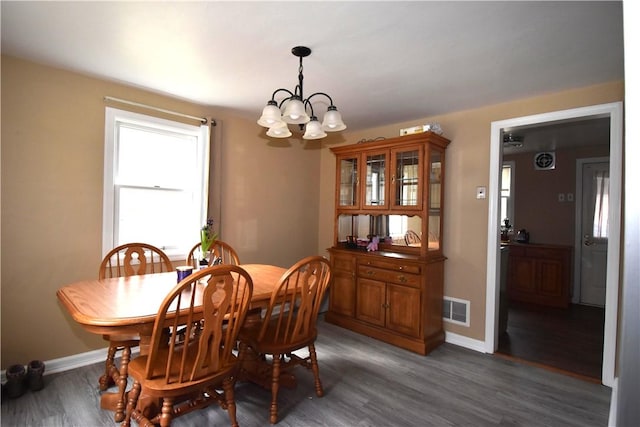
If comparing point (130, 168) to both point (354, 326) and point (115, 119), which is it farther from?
point (354, 326)

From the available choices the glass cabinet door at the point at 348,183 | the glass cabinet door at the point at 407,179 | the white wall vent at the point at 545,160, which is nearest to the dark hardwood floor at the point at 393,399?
the glass cabinet door at the point at 407,179

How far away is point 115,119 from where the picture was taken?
2797 millimetres

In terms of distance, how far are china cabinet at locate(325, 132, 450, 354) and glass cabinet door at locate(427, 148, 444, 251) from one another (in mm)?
10

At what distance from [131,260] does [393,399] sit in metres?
2.37

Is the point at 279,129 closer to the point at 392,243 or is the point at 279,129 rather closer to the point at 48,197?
the point at 48,197

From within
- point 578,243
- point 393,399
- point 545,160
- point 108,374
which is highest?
point 545,160

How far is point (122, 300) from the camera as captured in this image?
5.91 ft

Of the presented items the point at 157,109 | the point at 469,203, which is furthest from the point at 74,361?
the point at 469,203

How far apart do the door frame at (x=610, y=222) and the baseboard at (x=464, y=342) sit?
0.06 meters

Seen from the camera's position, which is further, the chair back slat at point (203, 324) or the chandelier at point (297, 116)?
the chandelier at point (297, 116)

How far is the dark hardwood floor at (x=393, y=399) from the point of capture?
6.68 ft

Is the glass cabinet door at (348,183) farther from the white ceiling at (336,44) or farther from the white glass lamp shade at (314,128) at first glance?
Result: the white glass lamp shade at (314,128)

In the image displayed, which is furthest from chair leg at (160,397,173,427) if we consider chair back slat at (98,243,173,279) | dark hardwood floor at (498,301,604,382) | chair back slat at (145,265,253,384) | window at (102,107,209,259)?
dark hardwood floor at (498,301,604,382)

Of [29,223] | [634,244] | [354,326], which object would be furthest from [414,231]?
[29,223]
